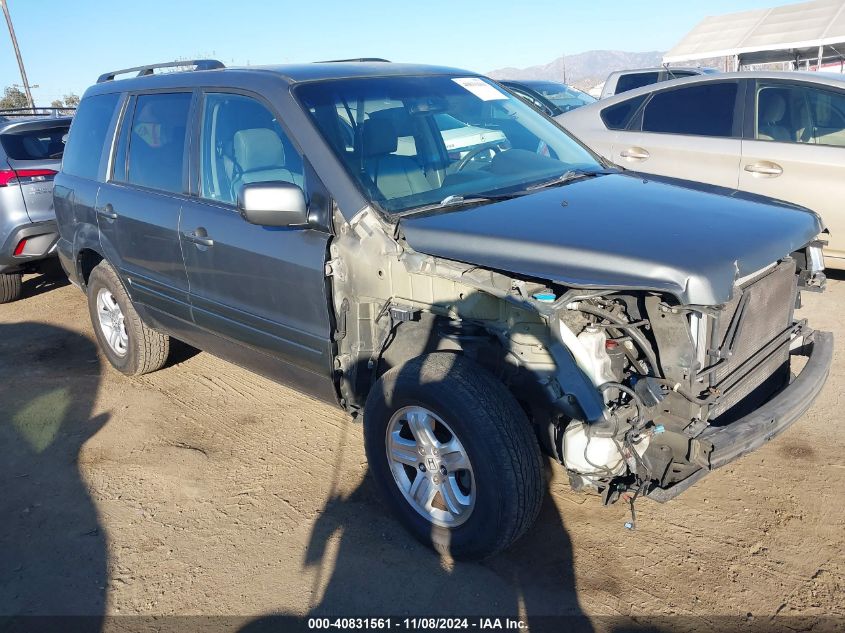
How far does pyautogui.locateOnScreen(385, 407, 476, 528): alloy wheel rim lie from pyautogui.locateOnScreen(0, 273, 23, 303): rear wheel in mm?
5932

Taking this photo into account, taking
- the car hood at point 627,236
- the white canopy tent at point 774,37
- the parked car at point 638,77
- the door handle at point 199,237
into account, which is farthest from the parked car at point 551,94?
the white canopy tent at point 774,37

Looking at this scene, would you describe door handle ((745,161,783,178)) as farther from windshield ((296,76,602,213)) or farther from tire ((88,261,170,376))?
tire ((88,261,170,376))

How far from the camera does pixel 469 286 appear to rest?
2812 millimetres

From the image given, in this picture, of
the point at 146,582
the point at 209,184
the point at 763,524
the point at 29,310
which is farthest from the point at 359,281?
the point at 29,310

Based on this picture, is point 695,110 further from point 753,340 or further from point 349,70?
point 753,340

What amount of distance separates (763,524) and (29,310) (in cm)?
686

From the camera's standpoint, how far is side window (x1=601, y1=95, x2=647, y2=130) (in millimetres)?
6504

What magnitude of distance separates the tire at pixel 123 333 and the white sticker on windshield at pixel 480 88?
265 centimetres

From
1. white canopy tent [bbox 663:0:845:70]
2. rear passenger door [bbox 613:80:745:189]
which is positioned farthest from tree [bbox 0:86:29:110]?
rear passenger door [bbox 613:80:745:189]

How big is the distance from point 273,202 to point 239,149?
826 mm

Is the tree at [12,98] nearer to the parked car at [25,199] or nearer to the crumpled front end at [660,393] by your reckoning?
the parked car at [25,199]

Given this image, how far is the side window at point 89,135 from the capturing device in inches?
189

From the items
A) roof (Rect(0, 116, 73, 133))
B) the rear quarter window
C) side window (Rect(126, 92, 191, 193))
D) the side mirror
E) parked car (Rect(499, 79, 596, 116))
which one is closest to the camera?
the side mirror

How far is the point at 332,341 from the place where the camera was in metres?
3.32
